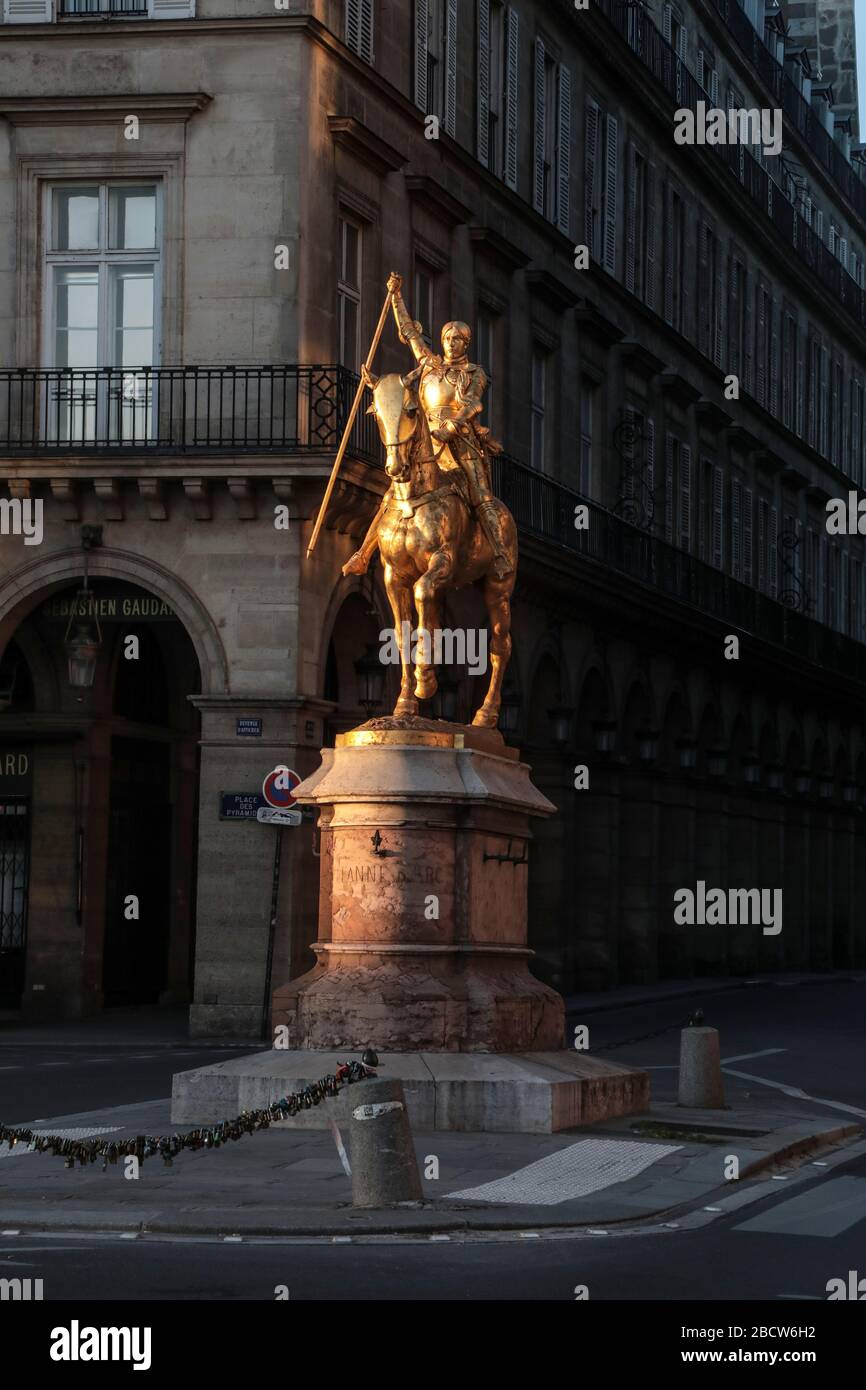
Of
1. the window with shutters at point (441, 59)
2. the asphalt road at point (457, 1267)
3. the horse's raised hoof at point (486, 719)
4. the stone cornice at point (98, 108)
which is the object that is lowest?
the asphalt road at point (457, 1267)

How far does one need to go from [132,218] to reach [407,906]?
1608cm

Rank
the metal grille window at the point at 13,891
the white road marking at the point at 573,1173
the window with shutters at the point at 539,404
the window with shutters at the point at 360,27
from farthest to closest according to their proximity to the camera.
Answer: the window with shutters at the point at 539,404 < the metal grille window at the point at 13,891 < the window with shutters at the point at 360,27 < the white road marking at the point at 573,1173

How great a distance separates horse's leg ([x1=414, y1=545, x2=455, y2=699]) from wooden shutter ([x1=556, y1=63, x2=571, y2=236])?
81.7 feet

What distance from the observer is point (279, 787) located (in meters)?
29.6

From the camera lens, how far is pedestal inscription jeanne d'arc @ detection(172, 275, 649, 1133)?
1695 centimetres

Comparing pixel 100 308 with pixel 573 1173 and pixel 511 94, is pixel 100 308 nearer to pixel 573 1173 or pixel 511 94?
pixel 511 94

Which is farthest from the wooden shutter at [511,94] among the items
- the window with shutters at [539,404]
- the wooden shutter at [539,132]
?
the window with shutters at [539,404]

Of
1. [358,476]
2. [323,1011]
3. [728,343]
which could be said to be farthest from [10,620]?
[728,343]

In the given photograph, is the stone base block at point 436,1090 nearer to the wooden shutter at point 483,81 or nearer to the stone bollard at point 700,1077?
the stone bollard at point 700,1077

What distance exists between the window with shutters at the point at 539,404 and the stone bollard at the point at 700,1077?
22379mm

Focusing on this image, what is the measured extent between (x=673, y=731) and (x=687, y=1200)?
114ft

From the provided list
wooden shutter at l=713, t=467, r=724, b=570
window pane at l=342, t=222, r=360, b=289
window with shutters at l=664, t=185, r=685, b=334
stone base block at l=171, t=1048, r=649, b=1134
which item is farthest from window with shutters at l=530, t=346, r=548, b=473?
stone base block at l=171, t=1048, r=649, b=1134

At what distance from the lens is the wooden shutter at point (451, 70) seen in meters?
36.8

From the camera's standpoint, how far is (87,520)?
31000 mm
